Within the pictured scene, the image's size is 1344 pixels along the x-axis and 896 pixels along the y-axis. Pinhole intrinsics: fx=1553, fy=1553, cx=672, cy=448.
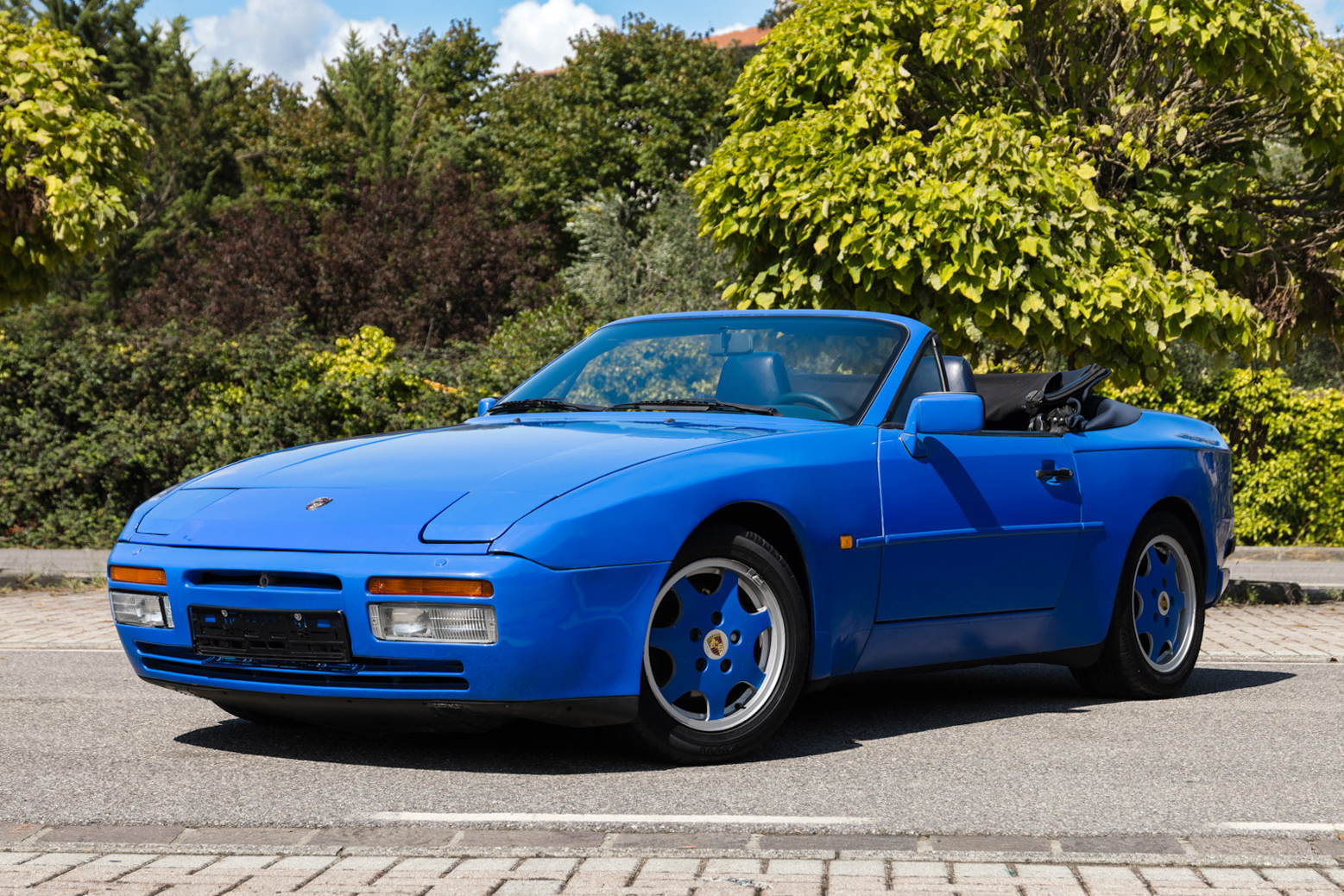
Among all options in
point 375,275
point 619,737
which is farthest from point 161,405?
point 375,275

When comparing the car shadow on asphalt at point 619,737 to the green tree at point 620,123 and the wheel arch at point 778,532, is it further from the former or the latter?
the green tree at point 620,123

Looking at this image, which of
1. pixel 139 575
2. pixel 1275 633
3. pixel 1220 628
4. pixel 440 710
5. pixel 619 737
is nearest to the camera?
pixel 440 710

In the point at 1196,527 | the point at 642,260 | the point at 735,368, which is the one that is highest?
the point at 642,260

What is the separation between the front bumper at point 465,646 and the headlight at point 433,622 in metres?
0.02

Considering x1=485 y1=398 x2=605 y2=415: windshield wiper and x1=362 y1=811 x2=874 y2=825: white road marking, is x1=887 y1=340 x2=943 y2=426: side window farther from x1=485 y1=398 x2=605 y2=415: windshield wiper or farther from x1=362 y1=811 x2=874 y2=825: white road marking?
x1=362 y1=811 x2=874 y2=825: white road marking

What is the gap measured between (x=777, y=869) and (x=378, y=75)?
4586 cm

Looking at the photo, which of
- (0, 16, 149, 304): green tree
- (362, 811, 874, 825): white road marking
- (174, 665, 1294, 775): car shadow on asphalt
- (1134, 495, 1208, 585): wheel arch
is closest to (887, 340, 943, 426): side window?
(174, 665, 1294, 775): car shadow on asphalt

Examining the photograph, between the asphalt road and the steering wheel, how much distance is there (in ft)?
3.82

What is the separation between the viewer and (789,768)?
4906mm

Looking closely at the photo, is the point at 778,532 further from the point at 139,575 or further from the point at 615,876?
the point at 139,575

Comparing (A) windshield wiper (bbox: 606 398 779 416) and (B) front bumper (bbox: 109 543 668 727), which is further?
(A) windshield wiper (bbox: 606 398 779 416)

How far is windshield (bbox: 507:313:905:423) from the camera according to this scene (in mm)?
5754

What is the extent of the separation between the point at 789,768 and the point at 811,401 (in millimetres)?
1461

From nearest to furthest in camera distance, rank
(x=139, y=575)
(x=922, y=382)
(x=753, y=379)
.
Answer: (x=139, y=575)
(x=753, y=379)
(x=922, y=382)
